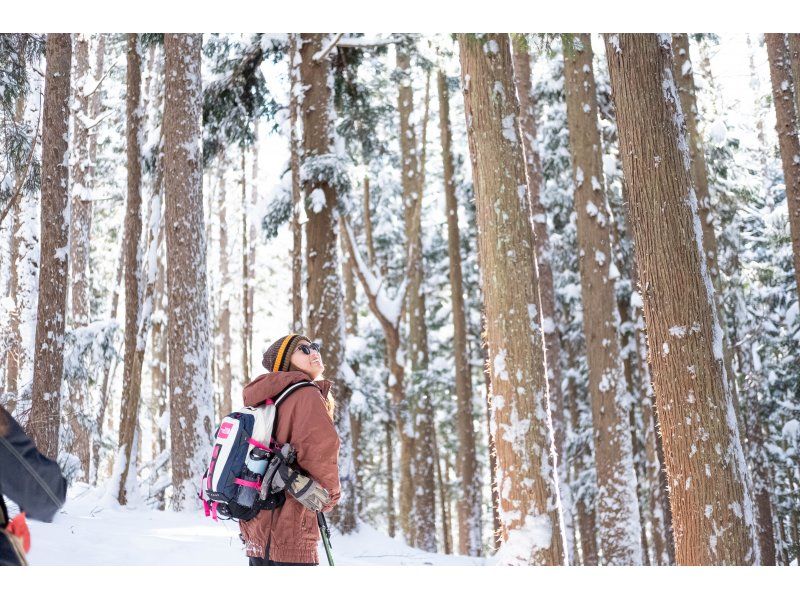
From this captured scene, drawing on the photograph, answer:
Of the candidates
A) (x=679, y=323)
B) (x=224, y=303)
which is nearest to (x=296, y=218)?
(x=679, y=323)

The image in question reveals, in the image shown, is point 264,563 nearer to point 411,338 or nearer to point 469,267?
point 411,338

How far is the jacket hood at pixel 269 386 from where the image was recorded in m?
3.63

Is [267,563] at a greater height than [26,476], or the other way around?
[26,476]

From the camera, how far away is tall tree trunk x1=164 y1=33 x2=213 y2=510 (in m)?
8.49

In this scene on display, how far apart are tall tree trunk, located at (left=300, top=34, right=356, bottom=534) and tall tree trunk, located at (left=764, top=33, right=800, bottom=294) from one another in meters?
5.85

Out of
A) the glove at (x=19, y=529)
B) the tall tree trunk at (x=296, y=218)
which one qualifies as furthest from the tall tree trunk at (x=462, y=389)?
the glove at (x=19, y=529)

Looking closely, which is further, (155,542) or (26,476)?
(155,542)

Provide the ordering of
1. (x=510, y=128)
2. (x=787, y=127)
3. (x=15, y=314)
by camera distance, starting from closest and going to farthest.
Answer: (x=510, y=128), (x=787, y=127), (x=15, y=314)

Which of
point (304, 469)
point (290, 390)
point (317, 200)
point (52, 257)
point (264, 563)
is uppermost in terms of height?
point (317, 200)

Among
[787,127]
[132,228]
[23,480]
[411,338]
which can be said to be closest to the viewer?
[23,480]

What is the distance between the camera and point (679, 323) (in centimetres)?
500

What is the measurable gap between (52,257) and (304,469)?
5253 mm
